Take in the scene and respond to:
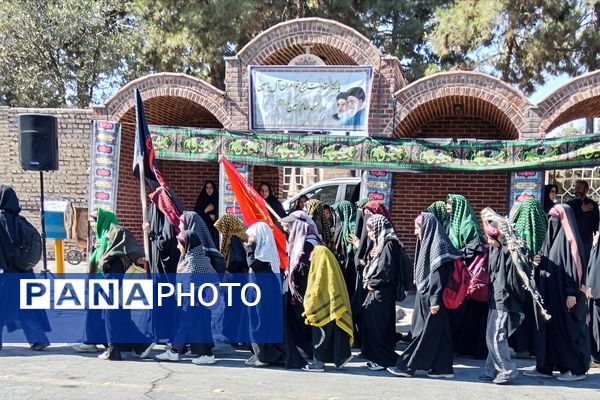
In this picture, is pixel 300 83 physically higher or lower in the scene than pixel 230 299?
higher

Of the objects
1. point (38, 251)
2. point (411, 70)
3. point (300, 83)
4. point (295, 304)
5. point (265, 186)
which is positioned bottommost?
point (295, 304)

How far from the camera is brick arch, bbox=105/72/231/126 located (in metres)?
12.5

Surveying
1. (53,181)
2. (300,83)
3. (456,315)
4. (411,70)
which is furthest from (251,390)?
(411,70)

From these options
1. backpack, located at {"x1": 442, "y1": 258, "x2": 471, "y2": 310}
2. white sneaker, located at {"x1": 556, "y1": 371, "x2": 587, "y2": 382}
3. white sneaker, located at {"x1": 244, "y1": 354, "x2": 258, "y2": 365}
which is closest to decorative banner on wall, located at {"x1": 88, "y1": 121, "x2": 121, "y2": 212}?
white sneaker, located at {"x1": 244, "y1": 354, "x2": 258, "y2": 365}

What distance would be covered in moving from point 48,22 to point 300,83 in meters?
10.5

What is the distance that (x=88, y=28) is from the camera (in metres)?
20.2

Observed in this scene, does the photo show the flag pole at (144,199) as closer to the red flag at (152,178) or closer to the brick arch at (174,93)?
the red flag at (152,178)

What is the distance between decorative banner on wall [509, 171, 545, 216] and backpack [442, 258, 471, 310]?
15.3 feet

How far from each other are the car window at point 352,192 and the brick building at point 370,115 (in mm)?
1051

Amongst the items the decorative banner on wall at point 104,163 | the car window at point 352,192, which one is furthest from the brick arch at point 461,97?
the decorative banner on wall at point 104,163

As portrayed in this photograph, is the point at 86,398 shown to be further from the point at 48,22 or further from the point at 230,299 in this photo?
the point at 48,22

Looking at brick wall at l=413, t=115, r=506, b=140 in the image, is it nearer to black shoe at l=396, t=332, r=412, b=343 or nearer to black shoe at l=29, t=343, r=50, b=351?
black shoe at l=396, t=332, r=412, b=343

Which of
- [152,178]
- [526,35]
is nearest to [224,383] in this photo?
[152,178]

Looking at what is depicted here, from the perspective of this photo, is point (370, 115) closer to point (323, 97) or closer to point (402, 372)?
point (323, 97)
